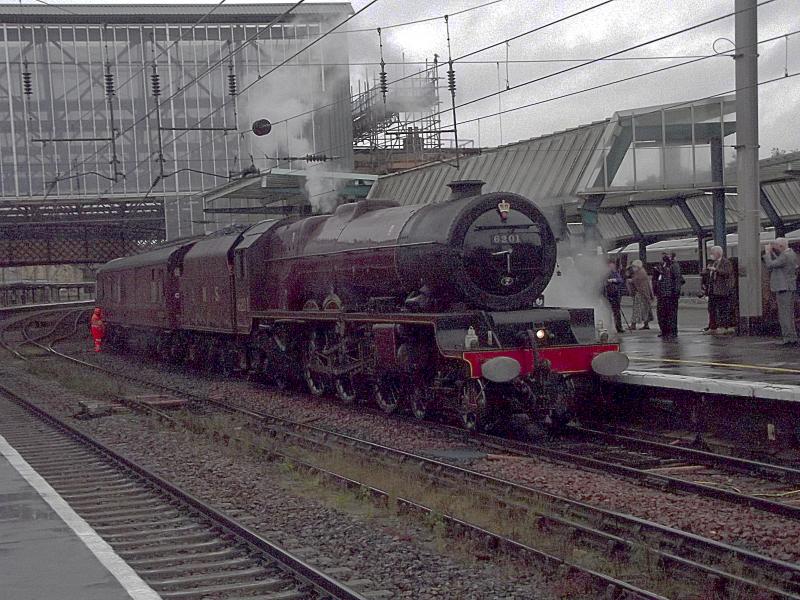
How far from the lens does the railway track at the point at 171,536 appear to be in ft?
19.5

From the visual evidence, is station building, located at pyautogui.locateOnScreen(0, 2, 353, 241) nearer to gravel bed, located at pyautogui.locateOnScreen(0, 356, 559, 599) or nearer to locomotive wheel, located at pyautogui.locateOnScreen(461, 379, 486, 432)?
locomotive wheel, located at pyautogui.locateOnScreen(461, 379, 486, 432)

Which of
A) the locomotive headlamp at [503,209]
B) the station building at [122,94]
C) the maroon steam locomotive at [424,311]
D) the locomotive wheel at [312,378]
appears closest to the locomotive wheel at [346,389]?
the maroon steam locomotive at [424,311]

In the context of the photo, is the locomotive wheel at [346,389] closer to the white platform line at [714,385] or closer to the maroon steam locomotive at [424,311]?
the maroon steam locomotive at [424,311]

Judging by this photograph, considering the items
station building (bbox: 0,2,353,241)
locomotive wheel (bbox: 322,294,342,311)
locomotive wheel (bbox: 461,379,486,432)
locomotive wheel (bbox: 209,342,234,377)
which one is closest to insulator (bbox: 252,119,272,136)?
locomotive wheel (bbox: 209,342,234,377)

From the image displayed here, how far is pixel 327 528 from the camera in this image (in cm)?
752

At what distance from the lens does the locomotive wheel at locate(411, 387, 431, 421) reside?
12.7m

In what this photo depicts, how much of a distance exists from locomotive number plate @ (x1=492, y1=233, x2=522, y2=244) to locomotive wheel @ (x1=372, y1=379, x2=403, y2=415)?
2.75 m

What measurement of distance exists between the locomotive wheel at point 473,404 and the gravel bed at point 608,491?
0.36m

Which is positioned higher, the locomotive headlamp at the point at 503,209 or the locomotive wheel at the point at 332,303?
the locomotive headlamp at the point at 503,209

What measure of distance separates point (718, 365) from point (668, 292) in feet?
13.4

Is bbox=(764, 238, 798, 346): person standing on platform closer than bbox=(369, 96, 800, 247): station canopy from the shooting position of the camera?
Yes

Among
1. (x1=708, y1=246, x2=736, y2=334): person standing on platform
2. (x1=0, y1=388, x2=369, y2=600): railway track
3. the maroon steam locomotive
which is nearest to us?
(x1=0, y1=388, x2=369, y2=600): railway track

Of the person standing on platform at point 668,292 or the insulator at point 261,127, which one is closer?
the person standing on platform at point 668,292

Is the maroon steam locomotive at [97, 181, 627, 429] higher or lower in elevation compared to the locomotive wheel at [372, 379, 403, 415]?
higher
